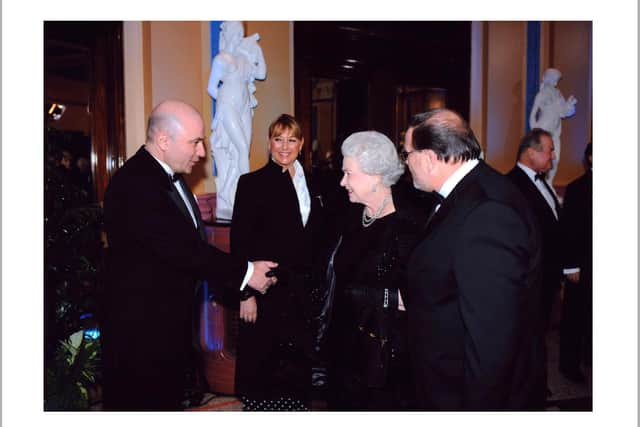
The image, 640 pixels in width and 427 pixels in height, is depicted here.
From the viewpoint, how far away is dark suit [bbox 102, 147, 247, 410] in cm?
250

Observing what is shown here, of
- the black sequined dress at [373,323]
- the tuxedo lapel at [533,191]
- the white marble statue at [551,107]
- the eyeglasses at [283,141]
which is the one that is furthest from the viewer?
the white marble statue at [551,107]

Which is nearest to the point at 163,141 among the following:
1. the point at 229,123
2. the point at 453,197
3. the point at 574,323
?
the point at 453,197

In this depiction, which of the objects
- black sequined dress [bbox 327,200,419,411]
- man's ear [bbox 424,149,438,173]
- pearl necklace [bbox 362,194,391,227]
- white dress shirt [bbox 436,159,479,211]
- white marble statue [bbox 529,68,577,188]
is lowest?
black sequined dress [bbox 327,200,419,411]

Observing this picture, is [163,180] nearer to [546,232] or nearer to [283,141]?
[283,141]

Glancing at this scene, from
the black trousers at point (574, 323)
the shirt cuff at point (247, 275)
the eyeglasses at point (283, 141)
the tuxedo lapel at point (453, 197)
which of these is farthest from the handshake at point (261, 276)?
the black trousers at point (574, 323)

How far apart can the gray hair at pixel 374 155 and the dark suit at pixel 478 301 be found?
26.1 inches

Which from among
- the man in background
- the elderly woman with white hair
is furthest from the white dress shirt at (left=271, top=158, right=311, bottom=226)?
the man in background

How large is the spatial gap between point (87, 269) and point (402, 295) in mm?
2020

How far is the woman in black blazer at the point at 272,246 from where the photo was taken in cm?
344

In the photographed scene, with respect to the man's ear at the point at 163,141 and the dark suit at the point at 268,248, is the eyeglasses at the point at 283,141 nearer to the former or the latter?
the dark suit at the point at 268,248

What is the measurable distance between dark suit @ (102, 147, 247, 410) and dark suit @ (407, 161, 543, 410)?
41.2 inches

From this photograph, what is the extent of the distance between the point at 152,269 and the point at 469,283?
1353 mm

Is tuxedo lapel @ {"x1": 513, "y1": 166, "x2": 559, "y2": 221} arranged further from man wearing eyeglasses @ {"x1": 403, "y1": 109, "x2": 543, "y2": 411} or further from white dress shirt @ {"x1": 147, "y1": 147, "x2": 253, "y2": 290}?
man wearing eyeglasses @ {"x1": 403, "y1": 109, "x2": 543, "y2": 411}
